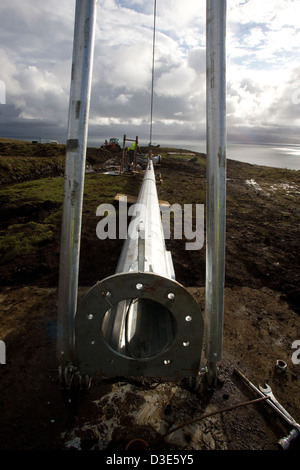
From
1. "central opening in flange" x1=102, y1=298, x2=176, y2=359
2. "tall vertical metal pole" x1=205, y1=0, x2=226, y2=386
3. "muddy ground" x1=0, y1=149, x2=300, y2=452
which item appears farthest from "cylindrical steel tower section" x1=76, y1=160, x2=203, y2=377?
"muddy ground" x1=0, y1=149, x2=300, y2=452

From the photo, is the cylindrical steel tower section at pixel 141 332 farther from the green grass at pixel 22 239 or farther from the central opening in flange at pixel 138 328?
the green grass at pixel 22 239

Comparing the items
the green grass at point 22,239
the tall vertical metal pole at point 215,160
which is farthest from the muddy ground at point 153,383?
the tall vertical metal pole at point 215,160

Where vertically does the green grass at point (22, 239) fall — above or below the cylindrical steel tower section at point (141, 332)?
above

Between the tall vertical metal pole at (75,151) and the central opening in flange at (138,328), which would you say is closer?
the tall vertical metal pole at (75,151)

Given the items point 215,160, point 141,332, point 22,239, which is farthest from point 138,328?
point 22,239

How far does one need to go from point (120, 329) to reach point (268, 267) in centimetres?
393

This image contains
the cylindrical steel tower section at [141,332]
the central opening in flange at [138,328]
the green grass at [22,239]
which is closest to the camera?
the cylindrical steel tower section at [141,332]

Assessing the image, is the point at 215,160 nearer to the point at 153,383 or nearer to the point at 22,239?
the point at 153,383

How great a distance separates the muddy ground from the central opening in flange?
18.2 inches

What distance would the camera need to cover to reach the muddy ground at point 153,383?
206cm

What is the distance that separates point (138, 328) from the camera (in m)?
2.55

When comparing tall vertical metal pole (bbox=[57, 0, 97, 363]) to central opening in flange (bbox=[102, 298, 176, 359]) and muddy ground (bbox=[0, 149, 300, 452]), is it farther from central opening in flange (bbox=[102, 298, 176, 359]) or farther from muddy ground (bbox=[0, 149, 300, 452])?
muddy ground (bbox=[0, 149, 300, 452])

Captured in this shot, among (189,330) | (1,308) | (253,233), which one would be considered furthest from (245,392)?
(253,233)

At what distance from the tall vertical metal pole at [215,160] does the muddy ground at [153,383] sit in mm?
740
